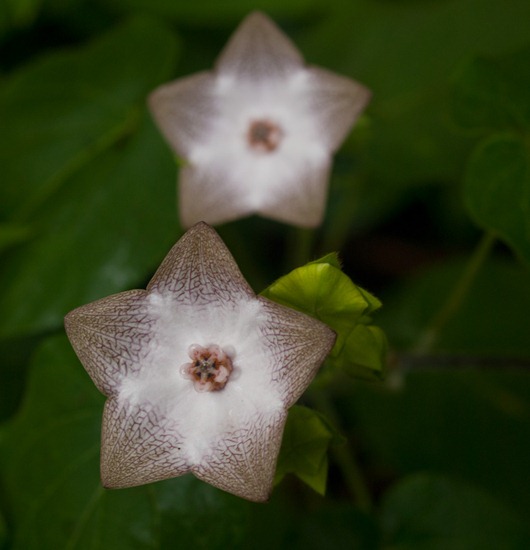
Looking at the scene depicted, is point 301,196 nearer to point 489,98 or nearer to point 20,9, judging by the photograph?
point 489,98

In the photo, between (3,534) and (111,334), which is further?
(3,534)

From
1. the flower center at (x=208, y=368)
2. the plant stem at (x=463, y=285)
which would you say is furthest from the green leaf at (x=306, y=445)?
the plant stem at (x=463, y=285)

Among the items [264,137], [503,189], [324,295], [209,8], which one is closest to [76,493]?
[324,295]

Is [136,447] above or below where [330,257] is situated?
below

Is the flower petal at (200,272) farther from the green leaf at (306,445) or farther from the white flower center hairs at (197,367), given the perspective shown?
the green leaf at (306,445)

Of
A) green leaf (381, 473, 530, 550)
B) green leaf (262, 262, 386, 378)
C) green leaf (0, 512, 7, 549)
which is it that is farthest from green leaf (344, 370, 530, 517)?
green leaf (0, 512, 7, 549)

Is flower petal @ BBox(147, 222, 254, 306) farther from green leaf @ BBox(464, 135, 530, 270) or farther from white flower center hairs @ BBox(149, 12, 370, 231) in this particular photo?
green leaf @ BBox(464, 135, 530, 270)

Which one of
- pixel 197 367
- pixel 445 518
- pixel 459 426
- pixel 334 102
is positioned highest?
pixel 334 102

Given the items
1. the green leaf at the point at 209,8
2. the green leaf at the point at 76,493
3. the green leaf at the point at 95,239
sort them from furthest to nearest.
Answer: the green leaf at the point at 209,8
the green leaf at the point at 95,239
the green leaf at the point at 76,493

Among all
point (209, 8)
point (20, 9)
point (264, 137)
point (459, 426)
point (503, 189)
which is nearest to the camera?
point (503, 189)
